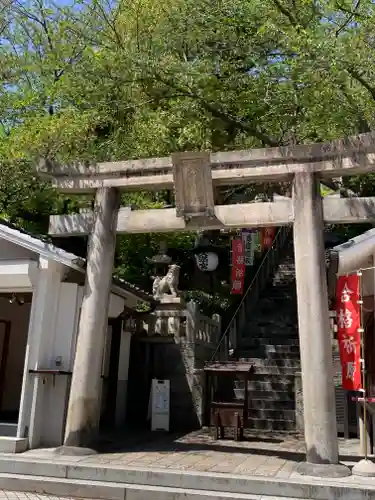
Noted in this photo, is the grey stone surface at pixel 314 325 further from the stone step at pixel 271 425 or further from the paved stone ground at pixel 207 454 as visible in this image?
the stone step at pixel 271 425

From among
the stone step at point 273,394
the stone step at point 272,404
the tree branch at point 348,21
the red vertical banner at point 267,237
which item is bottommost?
the stone step at point 272,404

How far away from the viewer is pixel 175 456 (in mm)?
9438

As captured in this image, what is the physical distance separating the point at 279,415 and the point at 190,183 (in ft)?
24.9

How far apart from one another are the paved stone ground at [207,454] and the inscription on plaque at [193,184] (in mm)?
4776

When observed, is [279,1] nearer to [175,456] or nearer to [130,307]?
[130,307]

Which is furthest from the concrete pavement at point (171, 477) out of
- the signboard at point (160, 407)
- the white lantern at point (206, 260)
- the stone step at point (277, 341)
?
the white lantern at point (206, 260)

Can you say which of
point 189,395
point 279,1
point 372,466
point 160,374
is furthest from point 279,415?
point 279,1

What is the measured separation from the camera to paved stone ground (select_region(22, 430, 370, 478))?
27.8ft

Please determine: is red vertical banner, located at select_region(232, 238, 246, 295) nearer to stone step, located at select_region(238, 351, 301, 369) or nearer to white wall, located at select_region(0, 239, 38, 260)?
stone step, located at select_region(238, 351, 301, 369)

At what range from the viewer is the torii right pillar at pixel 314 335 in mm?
8281

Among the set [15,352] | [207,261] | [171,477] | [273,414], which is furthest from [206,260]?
[171,477]

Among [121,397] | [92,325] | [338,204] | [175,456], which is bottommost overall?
[175,456]

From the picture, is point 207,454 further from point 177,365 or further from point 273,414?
point 177,365

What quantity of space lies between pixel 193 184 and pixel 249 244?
476 inches
